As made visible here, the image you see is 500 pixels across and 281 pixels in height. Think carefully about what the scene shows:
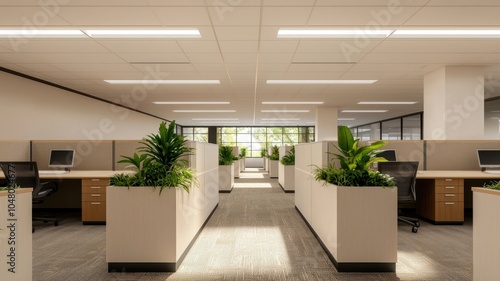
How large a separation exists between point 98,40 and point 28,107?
2.85 meters

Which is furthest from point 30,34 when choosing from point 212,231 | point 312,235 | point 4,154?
point 312,235

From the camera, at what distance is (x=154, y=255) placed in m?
2.61

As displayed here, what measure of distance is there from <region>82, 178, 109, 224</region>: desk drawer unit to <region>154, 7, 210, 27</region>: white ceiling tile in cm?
207

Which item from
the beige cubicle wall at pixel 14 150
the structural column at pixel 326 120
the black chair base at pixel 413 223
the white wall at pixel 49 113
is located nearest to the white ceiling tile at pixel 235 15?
the black chair base at pixel 413 223

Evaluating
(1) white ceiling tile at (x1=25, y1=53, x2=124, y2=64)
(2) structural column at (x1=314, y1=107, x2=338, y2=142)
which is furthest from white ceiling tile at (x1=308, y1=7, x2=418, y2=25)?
(2) structural column at (x1=314, y1=107, x2=338, y2=142)

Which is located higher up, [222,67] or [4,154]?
[222,67]

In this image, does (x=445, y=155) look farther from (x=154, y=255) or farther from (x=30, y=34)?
(x=30, y=34)

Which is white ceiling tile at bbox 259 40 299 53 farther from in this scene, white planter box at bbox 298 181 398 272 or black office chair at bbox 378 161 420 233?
white planter box at bbox 298 181 398 272

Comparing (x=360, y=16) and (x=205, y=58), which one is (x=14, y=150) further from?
(x=360, y=16)

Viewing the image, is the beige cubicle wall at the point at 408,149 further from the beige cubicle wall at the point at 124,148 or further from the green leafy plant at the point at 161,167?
the beige cubicle wall at the point at 124,148

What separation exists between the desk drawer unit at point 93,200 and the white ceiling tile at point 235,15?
92.4 inches

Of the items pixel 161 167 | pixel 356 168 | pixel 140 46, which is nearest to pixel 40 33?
pixel 140 46

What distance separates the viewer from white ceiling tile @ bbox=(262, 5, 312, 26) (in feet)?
9.87

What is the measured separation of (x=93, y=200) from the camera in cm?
413
